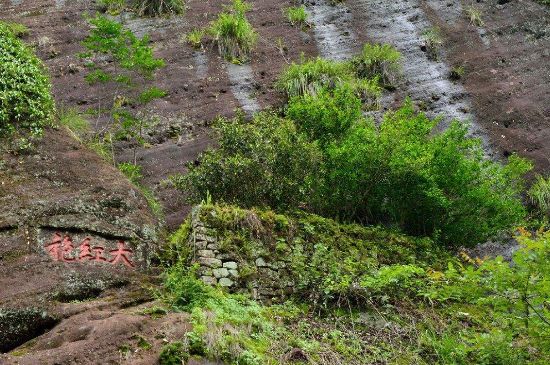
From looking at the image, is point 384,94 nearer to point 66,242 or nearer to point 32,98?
point 32,98

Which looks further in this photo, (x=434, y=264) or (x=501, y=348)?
(x=434, y=264)

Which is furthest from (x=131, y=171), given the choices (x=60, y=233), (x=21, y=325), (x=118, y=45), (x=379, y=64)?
(x=379, y=64)

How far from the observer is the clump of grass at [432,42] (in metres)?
15.2

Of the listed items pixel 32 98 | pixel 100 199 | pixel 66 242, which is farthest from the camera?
pixel 32 98

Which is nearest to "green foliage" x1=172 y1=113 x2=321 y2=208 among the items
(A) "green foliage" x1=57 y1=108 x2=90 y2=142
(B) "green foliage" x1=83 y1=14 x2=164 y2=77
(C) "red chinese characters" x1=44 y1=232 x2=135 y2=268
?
(C) "red chinese characters" x1=44 y1=232 x2=135 y2=268

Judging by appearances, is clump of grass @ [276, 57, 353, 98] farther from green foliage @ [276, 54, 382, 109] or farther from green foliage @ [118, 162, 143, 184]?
green foliage @ [118, 162, 143, 184]

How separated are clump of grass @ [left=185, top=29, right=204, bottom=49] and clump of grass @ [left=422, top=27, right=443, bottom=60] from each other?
5.20 meters

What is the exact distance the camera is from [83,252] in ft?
23.9

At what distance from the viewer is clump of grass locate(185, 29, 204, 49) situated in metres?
14.6

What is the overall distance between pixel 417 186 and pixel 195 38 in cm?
719

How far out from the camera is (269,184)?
8945mm

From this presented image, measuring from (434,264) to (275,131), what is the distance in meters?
2.95

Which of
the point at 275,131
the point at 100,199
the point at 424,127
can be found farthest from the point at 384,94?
the point at 100,199

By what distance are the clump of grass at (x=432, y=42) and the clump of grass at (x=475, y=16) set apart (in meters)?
1.08
